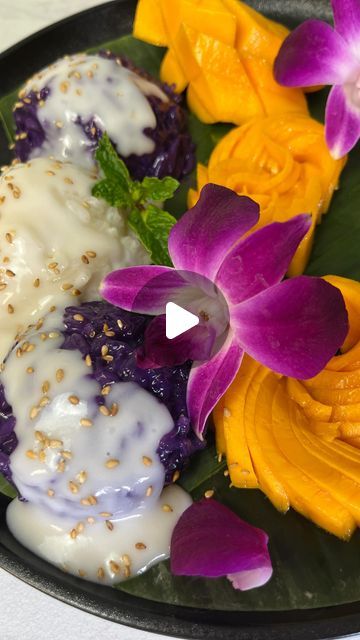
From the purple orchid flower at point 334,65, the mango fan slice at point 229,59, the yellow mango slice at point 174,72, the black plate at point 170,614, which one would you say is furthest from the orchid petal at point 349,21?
the black plate at point 170,614

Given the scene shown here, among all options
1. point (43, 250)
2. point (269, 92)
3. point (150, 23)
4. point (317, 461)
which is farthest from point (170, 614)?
point (150, 23)

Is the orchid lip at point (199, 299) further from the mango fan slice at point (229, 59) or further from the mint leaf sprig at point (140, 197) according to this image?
the mango fan slice at point (229, 59)

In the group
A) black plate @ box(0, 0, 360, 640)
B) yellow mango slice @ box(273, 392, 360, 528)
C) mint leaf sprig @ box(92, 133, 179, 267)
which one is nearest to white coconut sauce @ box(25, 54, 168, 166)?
mint leaf sprig @ box(92, 133, 179, 267)

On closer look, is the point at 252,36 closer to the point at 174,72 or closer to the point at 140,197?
the point at 174,72

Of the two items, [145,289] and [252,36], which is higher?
[252,36]

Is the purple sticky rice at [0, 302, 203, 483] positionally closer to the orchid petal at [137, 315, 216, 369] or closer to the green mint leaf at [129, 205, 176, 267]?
the orchid petal at [137, 315, 216, 369]

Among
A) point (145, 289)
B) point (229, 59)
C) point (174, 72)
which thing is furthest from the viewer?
point (174, 72)

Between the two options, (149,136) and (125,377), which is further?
(149,136)
